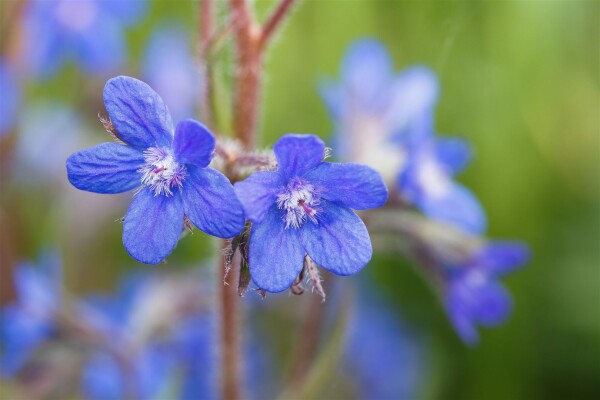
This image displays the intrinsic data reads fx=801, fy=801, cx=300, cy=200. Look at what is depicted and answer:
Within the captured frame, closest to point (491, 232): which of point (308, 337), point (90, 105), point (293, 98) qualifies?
point (293, 98)

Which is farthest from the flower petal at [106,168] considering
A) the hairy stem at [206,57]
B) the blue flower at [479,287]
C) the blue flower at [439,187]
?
the blue flower at [479,287]

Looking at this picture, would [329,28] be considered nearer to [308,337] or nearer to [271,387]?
[271,387]

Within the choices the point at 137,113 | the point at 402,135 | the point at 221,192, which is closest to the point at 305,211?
the point at 221,192

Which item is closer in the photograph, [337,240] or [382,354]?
[337,240]

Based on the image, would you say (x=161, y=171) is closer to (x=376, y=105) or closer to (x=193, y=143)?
(x=193, y=143)

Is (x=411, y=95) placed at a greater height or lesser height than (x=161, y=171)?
greater

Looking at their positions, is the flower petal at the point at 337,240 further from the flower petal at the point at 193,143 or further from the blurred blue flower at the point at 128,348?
the blurred blue flower at the point at 128,348

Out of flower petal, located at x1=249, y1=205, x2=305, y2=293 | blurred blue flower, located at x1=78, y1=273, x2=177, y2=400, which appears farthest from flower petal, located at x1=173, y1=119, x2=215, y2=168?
blurred blue flower, located at x1=78, y1=273, x2=177, y2=400
